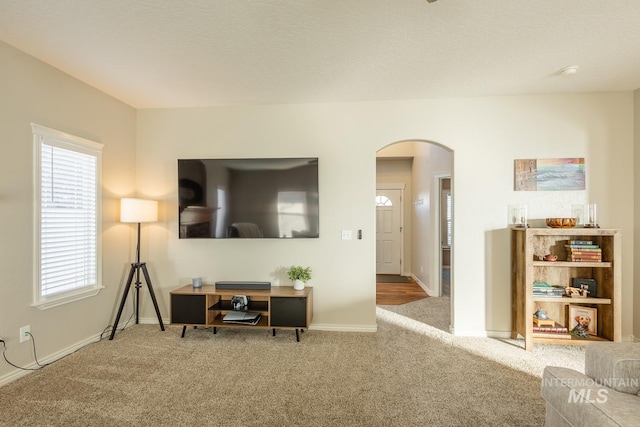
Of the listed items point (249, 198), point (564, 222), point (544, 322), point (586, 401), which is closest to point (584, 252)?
point (564, 222)

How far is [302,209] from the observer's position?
3299mm

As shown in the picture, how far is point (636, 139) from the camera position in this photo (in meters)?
3.02

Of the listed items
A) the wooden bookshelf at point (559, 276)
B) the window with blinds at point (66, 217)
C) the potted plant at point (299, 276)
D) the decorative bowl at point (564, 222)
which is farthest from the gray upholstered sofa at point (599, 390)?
the window with blinds at point (66, 217)

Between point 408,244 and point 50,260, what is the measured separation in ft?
19.4

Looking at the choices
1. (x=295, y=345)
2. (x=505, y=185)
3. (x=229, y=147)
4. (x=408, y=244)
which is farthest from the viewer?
(x=408, y=244)

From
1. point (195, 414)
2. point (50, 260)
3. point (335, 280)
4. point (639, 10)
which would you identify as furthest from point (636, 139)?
point (50, 260)

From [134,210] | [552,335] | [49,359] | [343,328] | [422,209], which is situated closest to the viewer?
[49,359]

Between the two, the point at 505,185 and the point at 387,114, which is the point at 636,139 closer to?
the point at 505,185

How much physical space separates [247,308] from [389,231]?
4.17 meters

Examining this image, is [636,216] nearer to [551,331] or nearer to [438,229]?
[551,331]

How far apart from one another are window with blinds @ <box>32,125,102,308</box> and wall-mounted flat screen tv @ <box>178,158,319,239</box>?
826 millimetres

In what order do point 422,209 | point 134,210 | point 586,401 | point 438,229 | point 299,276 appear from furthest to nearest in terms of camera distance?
point 422,209
point 438,229
point 299,276
point 134,210
point 586,401

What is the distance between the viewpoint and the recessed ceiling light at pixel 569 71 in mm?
2559

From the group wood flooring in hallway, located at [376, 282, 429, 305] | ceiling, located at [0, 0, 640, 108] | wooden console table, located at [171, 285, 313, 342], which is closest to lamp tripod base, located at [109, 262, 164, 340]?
wooden console table, located at [171, 285, 313, 342]
